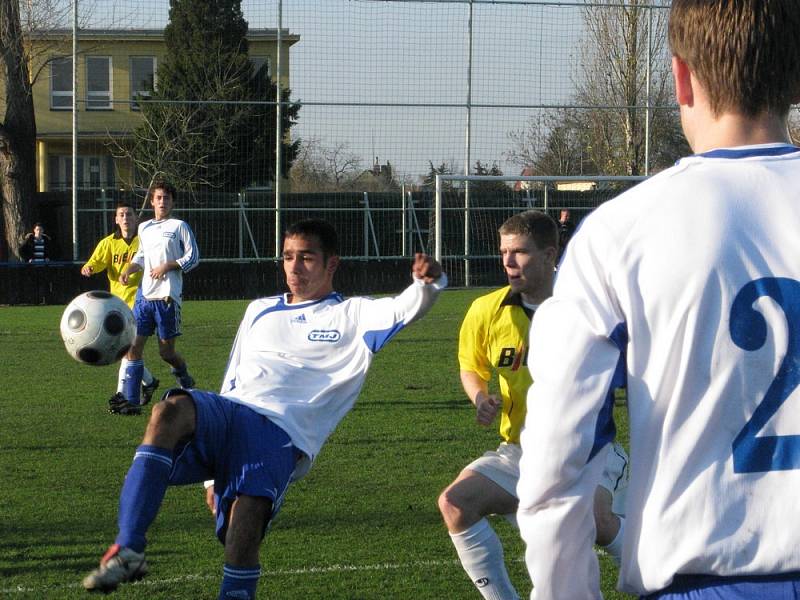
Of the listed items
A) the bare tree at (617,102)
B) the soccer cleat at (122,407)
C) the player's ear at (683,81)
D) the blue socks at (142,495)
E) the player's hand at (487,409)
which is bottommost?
the soccer cleat at (122,407)

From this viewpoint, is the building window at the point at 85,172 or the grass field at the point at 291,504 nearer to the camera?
the grass field at the point at 291,504

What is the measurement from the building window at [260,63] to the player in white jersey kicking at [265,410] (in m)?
17.6

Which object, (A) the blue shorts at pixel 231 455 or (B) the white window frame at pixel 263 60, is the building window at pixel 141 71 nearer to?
(B) the white window frame at pixel 263 60

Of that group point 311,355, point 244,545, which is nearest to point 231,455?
point 244,545

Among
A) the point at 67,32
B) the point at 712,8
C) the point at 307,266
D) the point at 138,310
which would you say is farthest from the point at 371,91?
the point at 712,8

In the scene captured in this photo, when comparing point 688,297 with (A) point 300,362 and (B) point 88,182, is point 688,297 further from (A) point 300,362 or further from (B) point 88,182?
(B) point 88,182

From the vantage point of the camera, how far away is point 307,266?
473 centimetres

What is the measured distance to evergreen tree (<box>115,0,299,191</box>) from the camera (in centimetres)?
2095

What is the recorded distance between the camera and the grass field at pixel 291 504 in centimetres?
453

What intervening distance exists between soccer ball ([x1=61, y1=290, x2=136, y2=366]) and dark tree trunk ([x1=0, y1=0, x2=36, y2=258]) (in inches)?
644

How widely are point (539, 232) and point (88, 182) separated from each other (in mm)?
22320

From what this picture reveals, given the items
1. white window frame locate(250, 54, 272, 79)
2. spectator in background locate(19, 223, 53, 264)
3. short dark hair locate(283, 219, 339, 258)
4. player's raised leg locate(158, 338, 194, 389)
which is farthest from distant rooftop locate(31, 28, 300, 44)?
short dark hair locate(283, 219, 339, 258)

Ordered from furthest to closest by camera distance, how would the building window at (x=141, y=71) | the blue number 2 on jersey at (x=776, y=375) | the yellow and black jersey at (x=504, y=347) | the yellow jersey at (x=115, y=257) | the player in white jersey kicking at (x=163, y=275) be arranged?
the building window at (x=141, y=71), the yellow jersey at (x=115, y=257), the player in white jersey kicking at (x=163, y=275), the yellow and black jersey at (x=504, y=347), the blue number 2 on jersey at (x=776, y=375)

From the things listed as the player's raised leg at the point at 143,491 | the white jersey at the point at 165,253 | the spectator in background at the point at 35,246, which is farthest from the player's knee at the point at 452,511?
the spectator in background at the point at 35,246
